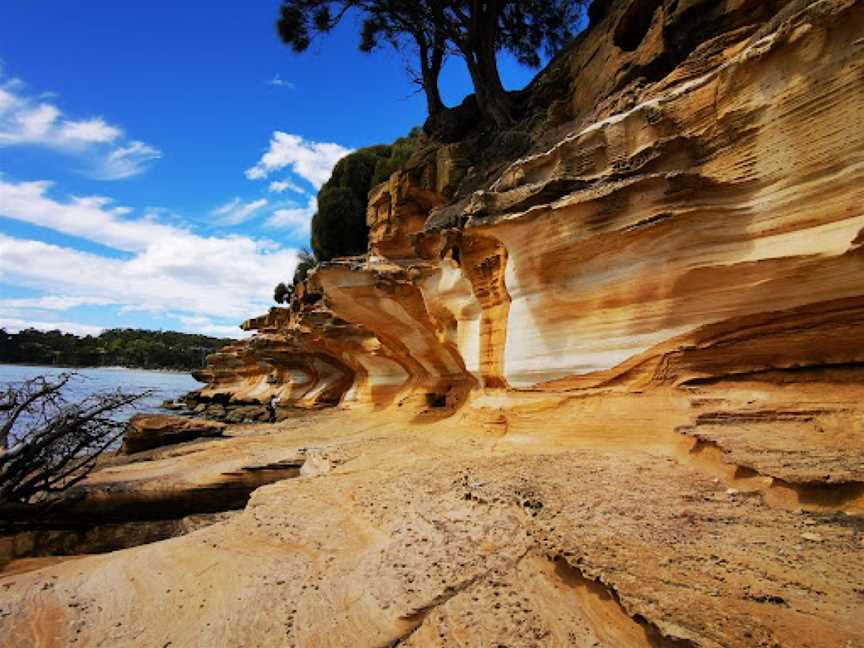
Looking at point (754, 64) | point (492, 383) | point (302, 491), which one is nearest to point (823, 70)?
point (754, 64)

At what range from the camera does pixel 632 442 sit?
3557 millimetres

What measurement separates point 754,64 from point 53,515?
24.0ft

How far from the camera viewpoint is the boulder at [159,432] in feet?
30.0

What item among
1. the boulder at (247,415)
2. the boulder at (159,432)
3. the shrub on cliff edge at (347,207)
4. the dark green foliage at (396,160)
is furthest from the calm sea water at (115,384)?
the dark green foliage at (396,160)

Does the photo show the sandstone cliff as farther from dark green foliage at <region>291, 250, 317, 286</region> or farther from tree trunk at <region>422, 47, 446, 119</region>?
dark green foliage at <region>291, 250, 317, 286</region>

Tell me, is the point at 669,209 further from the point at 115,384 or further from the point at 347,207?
the point at 115,384

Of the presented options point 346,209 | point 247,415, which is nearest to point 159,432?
point 247,415

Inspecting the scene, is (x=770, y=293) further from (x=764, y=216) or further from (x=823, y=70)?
(x=823, y=70)

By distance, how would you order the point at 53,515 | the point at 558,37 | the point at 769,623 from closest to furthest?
the point at 769,623
the point at 53,515
the point at 558,37

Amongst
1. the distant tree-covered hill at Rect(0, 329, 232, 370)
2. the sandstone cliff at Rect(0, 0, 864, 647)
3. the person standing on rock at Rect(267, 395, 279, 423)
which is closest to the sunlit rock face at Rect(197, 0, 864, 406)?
the sandstone cliff at Rect(0, 0, 864, 647)

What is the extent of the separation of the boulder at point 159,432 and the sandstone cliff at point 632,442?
11.9ft

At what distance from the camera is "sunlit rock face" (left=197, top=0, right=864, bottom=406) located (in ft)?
9.06

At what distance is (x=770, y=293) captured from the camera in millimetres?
3031

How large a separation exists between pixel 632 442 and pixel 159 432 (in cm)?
924
